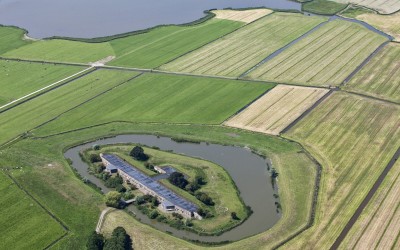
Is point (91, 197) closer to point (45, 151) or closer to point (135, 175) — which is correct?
point (135, 175)

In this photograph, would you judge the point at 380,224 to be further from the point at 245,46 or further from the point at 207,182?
the point at 245,46

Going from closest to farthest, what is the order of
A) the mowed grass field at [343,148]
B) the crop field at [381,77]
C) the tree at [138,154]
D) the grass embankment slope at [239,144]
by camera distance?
the grass embankment slope at [239,144] < the mowed grass field at [343,148] < the tree at [138,154] < the crop field at [381,77]

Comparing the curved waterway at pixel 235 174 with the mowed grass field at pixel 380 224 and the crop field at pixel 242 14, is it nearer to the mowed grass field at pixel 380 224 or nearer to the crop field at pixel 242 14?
the mowed grass field at pixel 380 224

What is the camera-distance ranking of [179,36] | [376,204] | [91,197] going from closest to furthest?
[376,204] → [91,197] → [179,36]

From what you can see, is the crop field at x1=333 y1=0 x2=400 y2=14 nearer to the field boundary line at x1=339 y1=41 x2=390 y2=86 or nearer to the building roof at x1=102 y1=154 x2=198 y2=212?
the field boundary line at x1=339 y1=41 x2=390 y2=86

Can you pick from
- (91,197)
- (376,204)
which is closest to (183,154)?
(91,197)

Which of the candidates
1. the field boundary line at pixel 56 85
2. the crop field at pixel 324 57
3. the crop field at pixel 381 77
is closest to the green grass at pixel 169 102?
the crop field at pixel 324 57

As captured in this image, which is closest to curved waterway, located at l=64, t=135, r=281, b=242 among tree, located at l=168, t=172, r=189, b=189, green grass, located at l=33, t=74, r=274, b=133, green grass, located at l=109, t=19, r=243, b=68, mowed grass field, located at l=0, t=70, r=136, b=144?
tree, located at l=168, t=172, r=189, b=189
